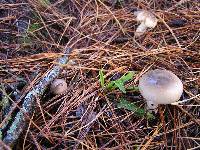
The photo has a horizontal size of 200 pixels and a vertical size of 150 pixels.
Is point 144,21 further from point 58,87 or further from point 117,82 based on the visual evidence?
point 58,87

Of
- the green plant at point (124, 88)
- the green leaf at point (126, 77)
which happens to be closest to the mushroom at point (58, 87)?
the green plant at point (124, 88)

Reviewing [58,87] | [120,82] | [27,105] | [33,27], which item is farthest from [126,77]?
[33,27]

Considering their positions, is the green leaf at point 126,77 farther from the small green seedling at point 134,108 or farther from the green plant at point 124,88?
the small green seedling at point 134,108

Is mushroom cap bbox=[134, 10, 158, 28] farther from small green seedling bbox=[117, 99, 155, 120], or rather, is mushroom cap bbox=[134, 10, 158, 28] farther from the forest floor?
small green seedling bbox=[117, 99, 155, 120]

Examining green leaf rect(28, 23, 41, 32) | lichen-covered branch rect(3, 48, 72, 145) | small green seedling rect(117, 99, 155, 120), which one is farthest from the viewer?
green leaf rect(28, 23, 41, 32)

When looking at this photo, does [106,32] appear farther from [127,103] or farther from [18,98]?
[18,98]

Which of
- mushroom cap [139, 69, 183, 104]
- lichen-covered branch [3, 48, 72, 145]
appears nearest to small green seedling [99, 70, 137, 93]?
mushroom cap [139, 69, 183, 104]
